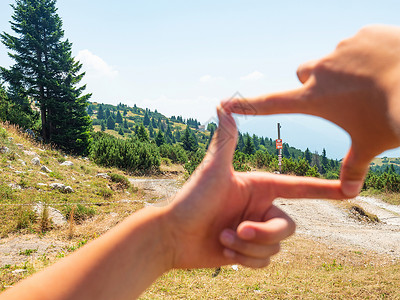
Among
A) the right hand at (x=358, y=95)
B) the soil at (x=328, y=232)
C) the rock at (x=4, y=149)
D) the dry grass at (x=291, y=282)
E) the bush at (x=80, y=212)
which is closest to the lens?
the right hand at (x=358, y=95)

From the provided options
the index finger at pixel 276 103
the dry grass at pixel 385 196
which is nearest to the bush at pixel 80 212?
the index finger at pixel 276 103

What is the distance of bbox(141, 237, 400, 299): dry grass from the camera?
173 inches

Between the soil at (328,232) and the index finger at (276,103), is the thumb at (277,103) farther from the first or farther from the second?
the soil at (328,232)

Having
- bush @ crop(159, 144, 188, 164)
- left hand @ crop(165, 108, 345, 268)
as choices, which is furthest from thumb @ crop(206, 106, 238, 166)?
bush @ crop(159, 144, 188, 164)

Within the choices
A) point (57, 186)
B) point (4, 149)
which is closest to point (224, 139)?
point (57, 186)

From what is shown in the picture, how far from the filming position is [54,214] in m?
7.22

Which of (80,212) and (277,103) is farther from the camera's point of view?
(80,212)

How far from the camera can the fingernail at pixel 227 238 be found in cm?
91

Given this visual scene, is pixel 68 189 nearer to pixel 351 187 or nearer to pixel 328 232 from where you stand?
pixel 328 232

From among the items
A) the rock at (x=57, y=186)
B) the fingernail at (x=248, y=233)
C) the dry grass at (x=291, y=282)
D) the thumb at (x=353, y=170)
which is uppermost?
the thumb at (x=353, y=170)

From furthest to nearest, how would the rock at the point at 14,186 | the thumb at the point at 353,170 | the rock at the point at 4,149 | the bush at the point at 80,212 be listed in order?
1. the rock at the point at 4,149
2. the rock at the point at 14,186
3. the bush at the point at 80,212
4. the thumb at the point at 353,170

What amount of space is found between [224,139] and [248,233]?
1.14ft

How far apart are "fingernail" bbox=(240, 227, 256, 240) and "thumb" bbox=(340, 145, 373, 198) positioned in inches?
17.0

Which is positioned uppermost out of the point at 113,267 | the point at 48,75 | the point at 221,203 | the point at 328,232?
the point at 48,75
